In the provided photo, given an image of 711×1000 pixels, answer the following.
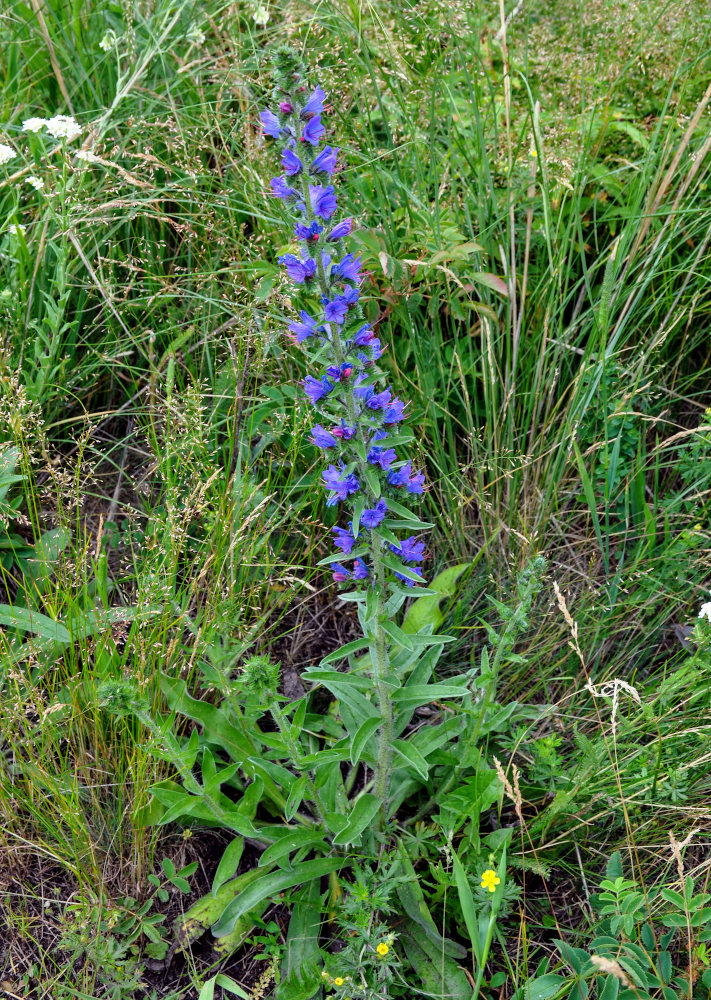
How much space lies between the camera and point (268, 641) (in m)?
2.78

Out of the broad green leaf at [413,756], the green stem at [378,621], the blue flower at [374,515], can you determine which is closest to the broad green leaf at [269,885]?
the green stem at [378,621]

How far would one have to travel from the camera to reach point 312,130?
1679 millimetres

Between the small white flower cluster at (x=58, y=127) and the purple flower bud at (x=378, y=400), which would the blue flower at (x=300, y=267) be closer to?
the purple flower bud at (x=378, y=400)

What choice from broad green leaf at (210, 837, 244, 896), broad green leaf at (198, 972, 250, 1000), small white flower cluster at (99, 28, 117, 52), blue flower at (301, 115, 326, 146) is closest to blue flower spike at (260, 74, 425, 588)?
blue flower at (301, 115, 326, 146)

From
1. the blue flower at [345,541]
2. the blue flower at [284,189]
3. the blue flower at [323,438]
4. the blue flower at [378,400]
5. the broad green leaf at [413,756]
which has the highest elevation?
the blue flower at [284,189]

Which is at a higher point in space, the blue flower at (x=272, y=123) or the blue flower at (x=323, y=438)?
the blue flower at (x=272, y=123)

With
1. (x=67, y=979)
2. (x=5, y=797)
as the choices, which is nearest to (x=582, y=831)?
(x=67, y=979)

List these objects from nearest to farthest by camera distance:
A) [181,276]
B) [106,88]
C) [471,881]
→ [471,881] < [181,276] < [106,88]

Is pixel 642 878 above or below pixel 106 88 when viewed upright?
below

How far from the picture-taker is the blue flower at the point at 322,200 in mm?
1709

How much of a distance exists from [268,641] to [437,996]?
1.19 meters

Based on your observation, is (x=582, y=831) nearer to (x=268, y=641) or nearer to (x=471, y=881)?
(x=471, y=881)

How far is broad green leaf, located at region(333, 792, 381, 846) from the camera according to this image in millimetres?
2139

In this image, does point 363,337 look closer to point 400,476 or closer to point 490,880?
point 400,476
